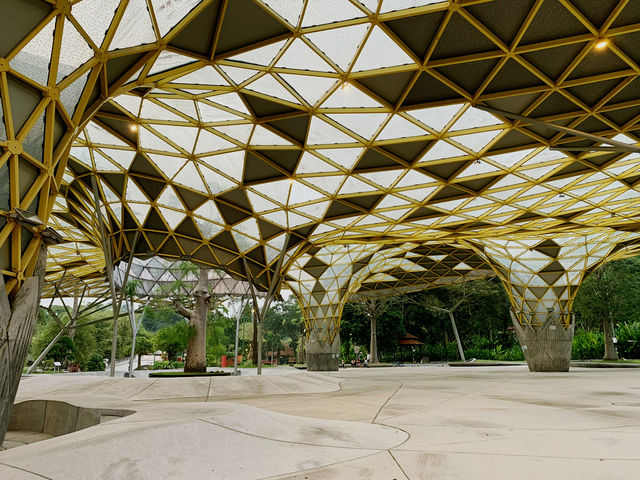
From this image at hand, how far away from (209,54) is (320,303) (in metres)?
33.8

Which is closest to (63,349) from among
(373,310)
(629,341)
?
(373,310)

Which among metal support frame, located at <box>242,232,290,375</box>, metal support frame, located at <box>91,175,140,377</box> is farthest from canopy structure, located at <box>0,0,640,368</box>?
metal support frame, located at <box>242,232,290,375</box>

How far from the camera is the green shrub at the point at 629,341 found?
50125 mm

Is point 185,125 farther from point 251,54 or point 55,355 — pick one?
point 55,355

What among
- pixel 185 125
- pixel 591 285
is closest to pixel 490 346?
pixel 591 285

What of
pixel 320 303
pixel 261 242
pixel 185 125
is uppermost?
pixel 185 125

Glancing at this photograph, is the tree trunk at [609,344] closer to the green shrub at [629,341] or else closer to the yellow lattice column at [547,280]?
the green shrub at [629,341]

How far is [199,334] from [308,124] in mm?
25384

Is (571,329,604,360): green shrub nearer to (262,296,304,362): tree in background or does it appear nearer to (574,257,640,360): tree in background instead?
(574,257,640,360): tree in background

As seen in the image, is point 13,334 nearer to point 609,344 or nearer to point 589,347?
point 609,344

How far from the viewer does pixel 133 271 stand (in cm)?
6169

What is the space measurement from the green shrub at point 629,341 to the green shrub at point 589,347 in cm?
210

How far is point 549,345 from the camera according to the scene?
36000 mm

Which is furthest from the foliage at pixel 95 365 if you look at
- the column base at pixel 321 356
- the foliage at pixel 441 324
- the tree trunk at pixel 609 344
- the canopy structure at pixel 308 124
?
the tree trunk at pixel 609 344
